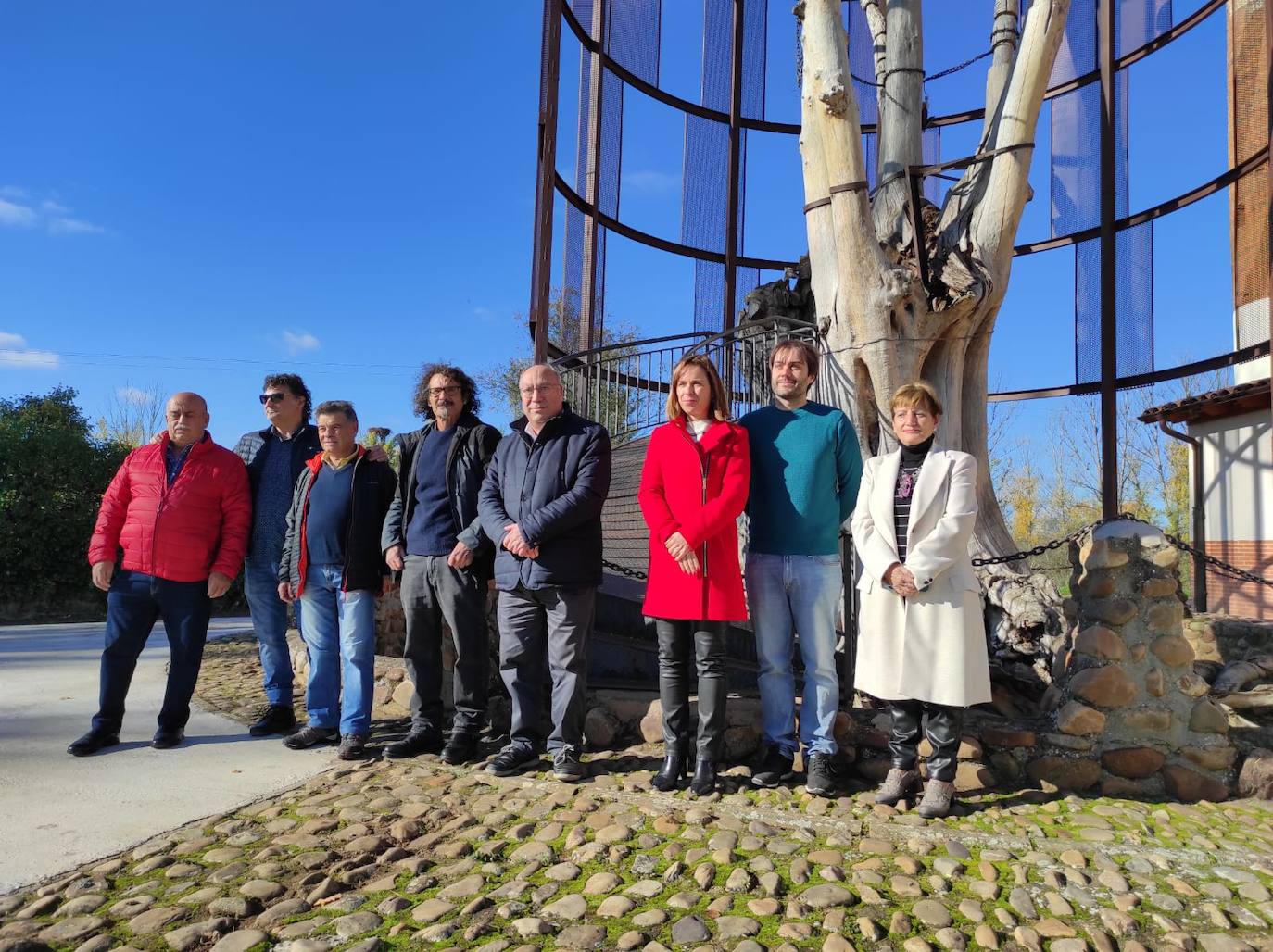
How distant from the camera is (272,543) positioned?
4.02 metres

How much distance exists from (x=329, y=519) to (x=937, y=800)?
2.85 metres

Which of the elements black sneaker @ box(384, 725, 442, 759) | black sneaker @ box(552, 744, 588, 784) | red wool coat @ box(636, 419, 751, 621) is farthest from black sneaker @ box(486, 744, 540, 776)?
red wool coat @ box(636, 419, 751, 621)

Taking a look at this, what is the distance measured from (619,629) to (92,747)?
9.52ft

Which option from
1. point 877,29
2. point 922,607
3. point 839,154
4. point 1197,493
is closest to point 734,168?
point 877,29

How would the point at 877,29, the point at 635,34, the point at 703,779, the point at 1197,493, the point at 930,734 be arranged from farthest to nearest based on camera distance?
the point at 1197,493
the point at 635,34
the point at 877,29
the point at 703,779
the point at 930,734

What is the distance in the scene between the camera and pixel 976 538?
5.34m

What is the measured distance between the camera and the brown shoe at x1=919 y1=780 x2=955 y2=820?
9.36ft

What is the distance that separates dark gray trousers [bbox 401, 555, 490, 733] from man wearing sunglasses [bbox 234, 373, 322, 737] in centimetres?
82

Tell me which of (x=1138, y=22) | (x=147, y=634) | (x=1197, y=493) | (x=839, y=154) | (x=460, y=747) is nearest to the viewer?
(x=460, y=747)

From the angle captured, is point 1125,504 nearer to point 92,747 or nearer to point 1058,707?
point 1058,707

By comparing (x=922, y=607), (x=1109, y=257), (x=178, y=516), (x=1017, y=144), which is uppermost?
(x=1109, y=257)

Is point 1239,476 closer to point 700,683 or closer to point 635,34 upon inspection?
point 635,34

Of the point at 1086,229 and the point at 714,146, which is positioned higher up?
the point at 714,146

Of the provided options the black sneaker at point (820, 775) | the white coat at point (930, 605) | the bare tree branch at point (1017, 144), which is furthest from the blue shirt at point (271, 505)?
the bare tree branch at point (1017, 144)
